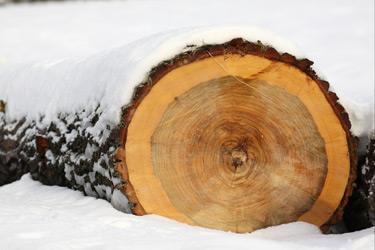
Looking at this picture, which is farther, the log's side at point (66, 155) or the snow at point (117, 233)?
the log's side at point (66, 155)

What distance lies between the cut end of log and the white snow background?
5.0 inches

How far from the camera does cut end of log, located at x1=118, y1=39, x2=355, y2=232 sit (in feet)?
6.70

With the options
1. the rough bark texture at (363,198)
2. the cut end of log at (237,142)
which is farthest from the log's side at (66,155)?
the rough bark texture at (363,198)

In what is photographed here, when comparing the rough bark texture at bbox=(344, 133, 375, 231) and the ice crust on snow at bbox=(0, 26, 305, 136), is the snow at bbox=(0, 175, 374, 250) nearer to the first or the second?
the rough bark texture at bbox=(344, 133, 375, 231)

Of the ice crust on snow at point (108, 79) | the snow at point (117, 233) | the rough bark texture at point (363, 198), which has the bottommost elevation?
the snow at point (117, 233)

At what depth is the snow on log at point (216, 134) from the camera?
6.66ft

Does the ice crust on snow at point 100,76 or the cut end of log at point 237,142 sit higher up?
the ice crust on snow at point 100,76

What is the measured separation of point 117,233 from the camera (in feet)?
5.96

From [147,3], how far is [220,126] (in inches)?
376

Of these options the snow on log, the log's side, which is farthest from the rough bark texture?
the log's side

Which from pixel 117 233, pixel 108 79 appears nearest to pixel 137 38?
pixel 108 79

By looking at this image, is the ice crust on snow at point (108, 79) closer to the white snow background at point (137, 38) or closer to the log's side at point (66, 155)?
the log's side at point (66, 155)

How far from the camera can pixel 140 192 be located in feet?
6.78

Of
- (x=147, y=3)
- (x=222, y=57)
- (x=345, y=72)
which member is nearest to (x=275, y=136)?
(x=222, y=57)
